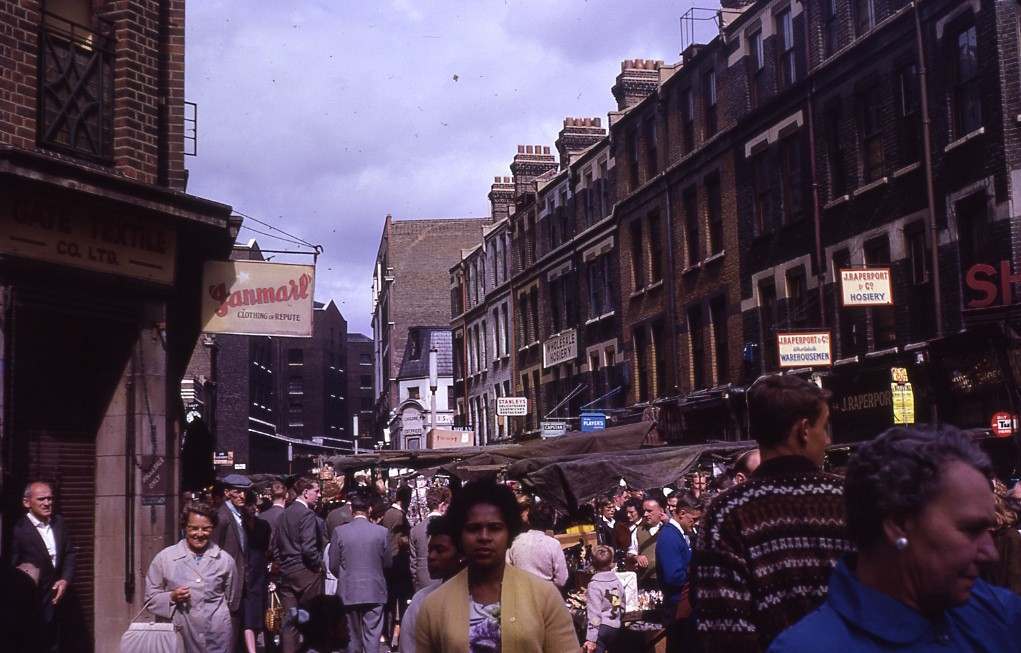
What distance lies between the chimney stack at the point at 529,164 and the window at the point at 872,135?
31.0m

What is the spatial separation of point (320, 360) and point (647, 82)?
79.3m

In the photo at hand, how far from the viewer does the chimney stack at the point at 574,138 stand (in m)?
49.7

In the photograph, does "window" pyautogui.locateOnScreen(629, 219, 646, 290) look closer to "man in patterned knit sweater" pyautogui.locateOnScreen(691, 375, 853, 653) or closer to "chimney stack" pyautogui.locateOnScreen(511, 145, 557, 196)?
"chimney stack" pyautogui.locateOnScreen(511, 145, 557, 196)

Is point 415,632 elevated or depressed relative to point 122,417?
depressed

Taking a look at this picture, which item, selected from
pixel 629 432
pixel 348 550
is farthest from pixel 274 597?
pixel 629 432

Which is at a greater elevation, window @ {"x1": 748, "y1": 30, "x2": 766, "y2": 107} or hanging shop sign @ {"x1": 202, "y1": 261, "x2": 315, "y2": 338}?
window @ {"x1": 748, "y1": 30, "x2": 766, "y2": 107}

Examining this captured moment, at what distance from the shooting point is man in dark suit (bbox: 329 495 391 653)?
14125 millimetres

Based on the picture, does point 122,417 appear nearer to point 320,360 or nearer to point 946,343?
point 946,343

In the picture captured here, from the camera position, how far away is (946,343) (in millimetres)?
23719

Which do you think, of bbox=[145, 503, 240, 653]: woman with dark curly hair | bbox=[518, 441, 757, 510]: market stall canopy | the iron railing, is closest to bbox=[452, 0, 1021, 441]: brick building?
bbox=[518, 441, 757, 510]: market stall canopy

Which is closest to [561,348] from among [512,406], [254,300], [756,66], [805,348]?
Result: [512,406]

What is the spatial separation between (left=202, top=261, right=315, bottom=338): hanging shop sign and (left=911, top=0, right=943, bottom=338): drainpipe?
12882mm

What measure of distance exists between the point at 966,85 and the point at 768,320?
8.90 m

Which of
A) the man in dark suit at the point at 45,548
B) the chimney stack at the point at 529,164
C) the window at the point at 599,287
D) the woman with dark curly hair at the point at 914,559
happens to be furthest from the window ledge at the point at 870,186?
the chimney stack at the point at 529,164
